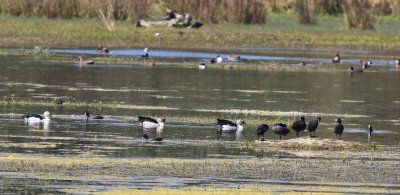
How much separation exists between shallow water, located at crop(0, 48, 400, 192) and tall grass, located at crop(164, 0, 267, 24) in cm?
1863

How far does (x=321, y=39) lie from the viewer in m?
69.1

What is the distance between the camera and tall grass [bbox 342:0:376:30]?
75.5 meters

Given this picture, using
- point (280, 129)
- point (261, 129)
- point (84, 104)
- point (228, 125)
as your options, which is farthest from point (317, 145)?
point (84, 104)

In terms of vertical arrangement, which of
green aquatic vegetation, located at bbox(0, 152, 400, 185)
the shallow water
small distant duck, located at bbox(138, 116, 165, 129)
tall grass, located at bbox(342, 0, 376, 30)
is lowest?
the shallow water

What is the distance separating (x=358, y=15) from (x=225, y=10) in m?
10.5

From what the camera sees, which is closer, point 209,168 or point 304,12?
point 209,168

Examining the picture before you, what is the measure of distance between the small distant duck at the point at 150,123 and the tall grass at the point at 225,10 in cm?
4950

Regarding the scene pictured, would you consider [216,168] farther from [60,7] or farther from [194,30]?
[60,7]

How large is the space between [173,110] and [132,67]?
17970mm

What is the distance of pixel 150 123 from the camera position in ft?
80.5

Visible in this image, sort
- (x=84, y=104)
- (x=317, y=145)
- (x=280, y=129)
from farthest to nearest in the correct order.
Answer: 1. (x=84, y=104)
2. (x=280, y=129)
3. (x=317, y=145)

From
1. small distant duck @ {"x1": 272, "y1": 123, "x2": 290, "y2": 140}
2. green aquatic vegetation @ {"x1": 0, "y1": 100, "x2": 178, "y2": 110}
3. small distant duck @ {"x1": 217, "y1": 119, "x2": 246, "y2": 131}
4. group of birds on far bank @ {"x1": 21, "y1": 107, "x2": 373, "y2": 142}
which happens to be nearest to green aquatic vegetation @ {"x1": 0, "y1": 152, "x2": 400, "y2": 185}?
small distant duck @ {"x1": 272, "y1": 123, "x2": 290, "y2": 140}

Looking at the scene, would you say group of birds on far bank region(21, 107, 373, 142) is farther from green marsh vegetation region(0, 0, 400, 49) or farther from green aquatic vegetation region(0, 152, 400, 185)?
green marsh vegetation region(0, 0, 400, 49)

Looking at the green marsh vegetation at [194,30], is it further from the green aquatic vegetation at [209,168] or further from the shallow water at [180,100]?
the green aquatic vegetation at [209,168]
